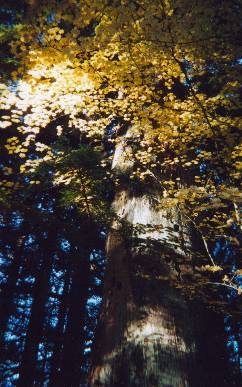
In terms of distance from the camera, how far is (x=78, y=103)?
4441mm

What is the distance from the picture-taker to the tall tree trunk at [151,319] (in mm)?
2492

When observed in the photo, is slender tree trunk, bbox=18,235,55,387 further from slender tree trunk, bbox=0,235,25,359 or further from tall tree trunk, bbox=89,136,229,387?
tall tree trunk, bbox=89,136,229,387

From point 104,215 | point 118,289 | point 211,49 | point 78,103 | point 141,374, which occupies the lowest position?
point 141,374

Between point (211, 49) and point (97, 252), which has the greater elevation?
point (97, 252)

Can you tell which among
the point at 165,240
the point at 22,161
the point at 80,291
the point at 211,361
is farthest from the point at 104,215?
the point at 22,161

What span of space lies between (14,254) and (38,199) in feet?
5.39

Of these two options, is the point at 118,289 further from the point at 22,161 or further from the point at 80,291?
the point at 22,161

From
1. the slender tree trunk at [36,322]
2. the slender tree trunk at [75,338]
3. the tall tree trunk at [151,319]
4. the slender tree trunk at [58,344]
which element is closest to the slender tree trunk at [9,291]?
the slender tree trunk at [36,322]

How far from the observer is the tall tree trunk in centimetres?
249

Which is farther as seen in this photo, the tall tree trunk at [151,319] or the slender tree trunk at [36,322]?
the slender tree trunk at [36,322]


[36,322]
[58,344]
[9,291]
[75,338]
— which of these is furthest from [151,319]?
[58,344]

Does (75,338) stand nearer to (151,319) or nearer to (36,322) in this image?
(36,322)

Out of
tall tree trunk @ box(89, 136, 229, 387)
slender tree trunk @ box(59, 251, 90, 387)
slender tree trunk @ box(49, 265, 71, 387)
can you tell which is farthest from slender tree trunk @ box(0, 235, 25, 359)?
tall tree trunk @ box(89, 136, 229, 387)

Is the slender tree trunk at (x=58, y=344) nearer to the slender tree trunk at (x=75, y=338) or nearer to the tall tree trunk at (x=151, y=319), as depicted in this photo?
the slender tree trunk at (x=75, y=338)
